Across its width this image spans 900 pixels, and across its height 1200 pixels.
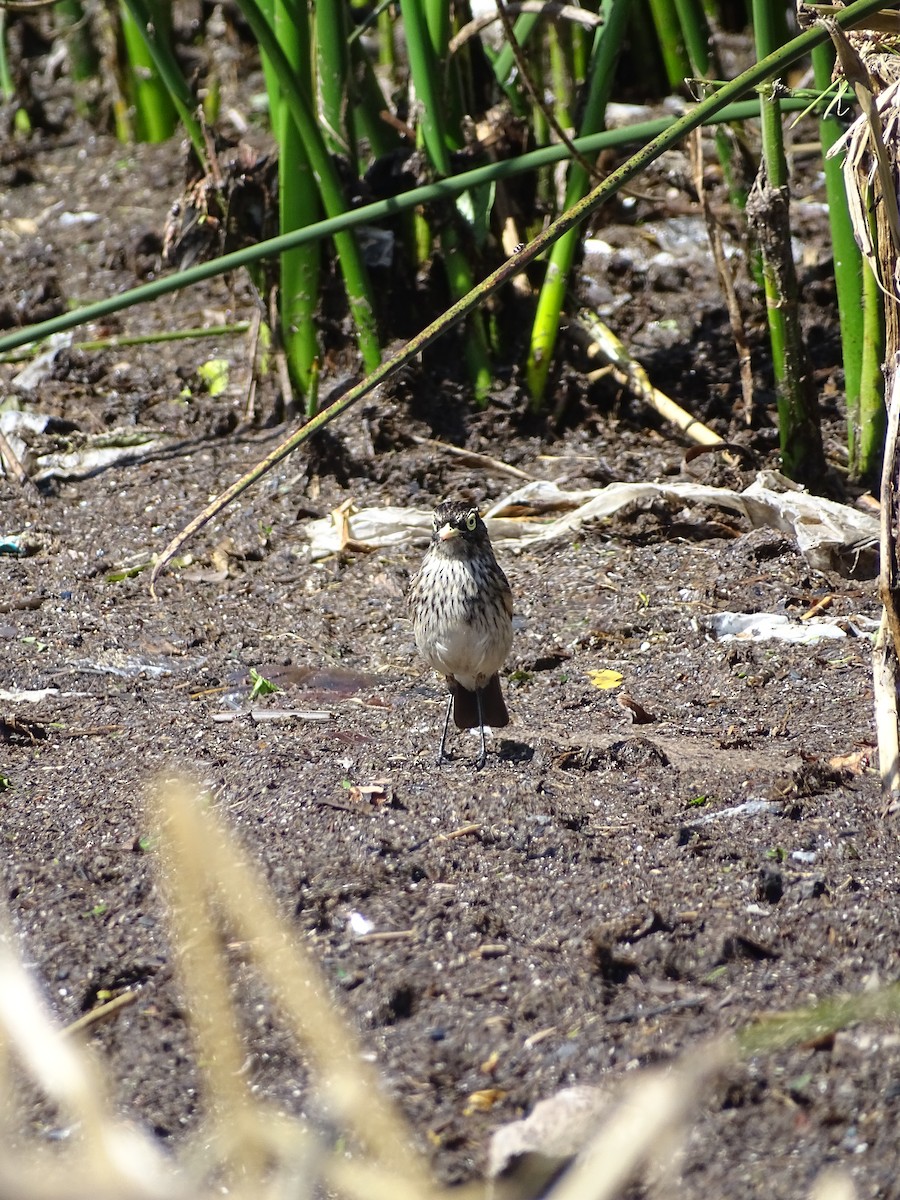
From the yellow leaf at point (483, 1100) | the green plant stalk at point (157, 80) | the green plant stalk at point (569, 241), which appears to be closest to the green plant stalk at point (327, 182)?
the green plant stalk at point (157, 80)

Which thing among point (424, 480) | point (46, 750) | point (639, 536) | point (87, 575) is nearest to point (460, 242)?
point (424, 480)

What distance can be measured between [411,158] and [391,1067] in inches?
188

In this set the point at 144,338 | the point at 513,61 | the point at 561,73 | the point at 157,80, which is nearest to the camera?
the point at 513,61

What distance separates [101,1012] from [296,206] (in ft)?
14.0

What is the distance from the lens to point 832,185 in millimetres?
5488

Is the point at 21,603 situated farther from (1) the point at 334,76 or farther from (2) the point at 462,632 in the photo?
(1) the point at 334,76

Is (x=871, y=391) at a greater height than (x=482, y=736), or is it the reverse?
(x=871, y=391)

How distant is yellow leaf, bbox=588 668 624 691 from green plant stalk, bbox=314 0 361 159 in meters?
2.98

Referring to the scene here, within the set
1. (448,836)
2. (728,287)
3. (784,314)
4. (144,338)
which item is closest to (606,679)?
(448,836)

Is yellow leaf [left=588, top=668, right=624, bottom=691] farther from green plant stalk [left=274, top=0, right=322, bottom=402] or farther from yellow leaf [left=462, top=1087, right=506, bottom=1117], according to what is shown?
yellow leaf [left=462, top=1087, right=506, bottom=1117]

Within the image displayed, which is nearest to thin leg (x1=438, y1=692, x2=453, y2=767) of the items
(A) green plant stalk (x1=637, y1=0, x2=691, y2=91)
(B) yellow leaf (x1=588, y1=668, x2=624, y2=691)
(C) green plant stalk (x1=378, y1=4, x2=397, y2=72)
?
(B) yellow leaf (x1=588, y1=668, x2=624, y2=691)

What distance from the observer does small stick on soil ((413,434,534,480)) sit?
655cm

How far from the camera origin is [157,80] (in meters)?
8.95

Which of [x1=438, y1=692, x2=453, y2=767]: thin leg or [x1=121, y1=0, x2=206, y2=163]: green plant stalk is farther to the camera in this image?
[x1=121, y1=0, x2=206, y2=163]: green plant stalk
